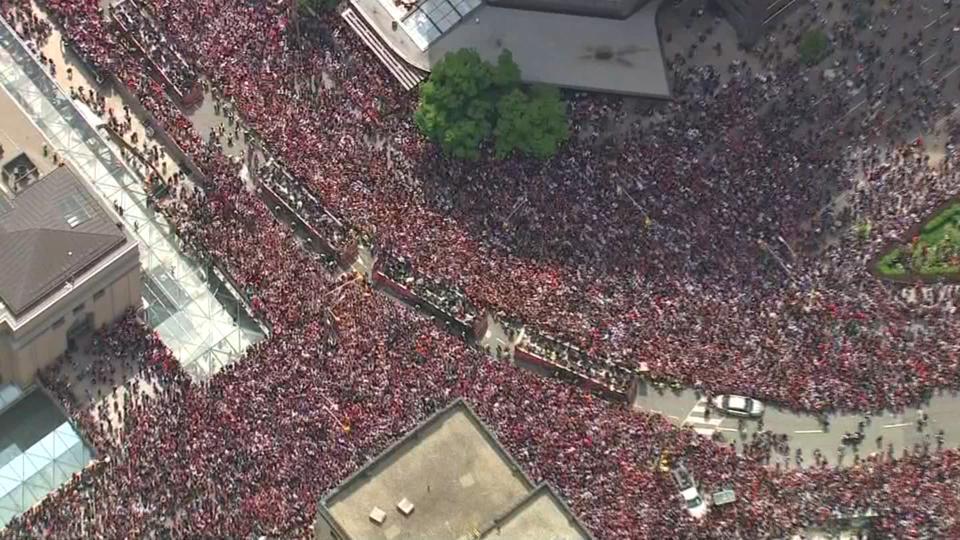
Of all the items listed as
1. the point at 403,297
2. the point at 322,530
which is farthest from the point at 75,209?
the point at 322,530

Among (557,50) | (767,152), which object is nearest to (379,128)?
(557,50)

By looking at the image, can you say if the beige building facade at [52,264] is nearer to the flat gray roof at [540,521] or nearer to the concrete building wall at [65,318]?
the concrete building wall at [65,318]

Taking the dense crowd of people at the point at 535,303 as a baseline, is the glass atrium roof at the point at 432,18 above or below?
above

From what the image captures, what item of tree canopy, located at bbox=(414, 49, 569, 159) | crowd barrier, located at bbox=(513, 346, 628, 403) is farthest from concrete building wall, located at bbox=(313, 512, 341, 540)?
tree canopy, located at bbox=(414, 49, 569, 159)

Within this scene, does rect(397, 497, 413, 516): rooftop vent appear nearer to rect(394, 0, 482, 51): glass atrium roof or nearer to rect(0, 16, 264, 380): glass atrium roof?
rect(0, 16, 264, 380): glass atrium roof

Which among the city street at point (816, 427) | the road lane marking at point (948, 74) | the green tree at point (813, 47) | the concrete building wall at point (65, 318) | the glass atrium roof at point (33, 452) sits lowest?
the city street at point (816, 427)

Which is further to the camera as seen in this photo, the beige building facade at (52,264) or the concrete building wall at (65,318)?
the concrete building wall at (65,318)

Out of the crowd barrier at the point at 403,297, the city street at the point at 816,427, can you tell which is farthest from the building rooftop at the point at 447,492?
the city street at the point at 816,427
